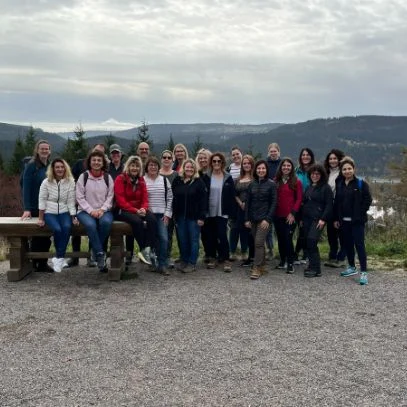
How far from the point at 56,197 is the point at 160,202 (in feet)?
5.02

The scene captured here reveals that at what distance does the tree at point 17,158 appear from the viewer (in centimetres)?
4050

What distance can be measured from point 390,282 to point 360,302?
1.28 metres

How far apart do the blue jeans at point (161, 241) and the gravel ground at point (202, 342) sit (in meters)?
0.44

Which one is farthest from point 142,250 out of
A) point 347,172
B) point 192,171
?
point 347,172

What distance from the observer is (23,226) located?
6773 millimetres

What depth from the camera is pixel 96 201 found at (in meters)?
6.83

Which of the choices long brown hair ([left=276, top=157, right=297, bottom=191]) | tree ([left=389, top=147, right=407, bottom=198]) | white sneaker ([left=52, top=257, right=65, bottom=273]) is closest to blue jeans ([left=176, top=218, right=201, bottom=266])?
long brown hair ([left=276, top=157, right=297, bottom=191])

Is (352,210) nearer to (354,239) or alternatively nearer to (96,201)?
(354,239)

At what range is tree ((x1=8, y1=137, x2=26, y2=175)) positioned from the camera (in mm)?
40500

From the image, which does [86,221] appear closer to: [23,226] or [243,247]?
[23,226]

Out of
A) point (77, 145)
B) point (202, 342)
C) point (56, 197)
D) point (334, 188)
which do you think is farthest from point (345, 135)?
point (202, 342)

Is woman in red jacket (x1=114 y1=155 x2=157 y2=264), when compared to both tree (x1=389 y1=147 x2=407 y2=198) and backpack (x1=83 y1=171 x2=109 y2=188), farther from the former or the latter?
tree (x1=389 y1=147 x2=407 y2=198)

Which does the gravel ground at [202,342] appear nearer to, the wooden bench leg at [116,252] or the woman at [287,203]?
the wooden bench leg at [116,252]

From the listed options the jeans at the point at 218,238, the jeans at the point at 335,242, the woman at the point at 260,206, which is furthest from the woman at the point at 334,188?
the jeans at the point at 218,238
